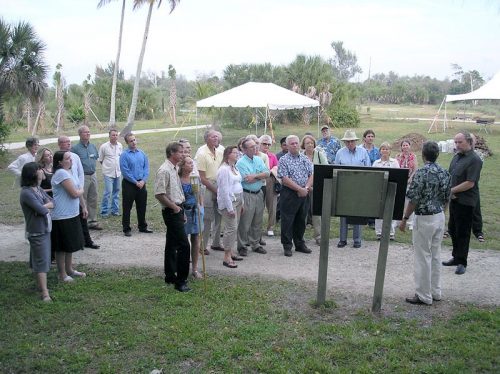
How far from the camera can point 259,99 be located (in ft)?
60.3

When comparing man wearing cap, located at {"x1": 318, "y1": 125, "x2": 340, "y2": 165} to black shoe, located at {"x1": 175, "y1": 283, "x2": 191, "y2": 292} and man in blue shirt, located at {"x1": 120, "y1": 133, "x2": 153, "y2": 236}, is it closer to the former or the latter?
man in blue shirt, located at {"x1": 120, "y1": 133, "x2": 153, "y2": 236}

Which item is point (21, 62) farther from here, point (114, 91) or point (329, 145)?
point (114, 91)

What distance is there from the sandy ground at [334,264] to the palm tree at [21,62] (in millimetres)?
6937

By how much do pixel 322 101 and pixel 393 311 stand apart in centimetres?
2646

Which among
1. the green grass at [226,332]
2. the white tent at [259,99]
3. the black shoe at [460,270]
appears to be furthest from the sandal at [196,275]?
the white tent at [259,99]

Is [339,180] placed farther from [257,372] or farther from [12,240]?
[12,240]

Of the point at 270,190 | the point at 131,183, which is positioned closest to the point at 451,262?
the point at 270,190

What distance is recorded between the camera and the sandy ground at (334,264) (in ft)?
19.8

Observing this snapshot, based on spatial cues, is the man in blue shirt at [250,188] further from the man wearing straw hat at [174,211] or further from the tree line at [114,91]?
the tree line at [114,91]

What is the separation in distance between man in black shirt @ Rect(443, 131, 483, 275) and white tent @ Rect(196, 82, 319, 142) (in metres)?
11.9

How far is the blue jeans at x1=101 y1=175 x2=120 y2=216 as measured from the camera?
961cm

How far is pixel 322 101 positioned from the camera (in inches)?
1214

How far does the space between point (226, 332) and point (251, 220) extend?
2654 millimetres

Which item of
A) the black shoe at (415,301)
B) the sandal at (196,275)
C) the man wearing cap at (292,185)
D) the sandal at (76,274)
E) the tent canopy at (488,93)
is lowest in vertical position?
the sandal at (76,274)
